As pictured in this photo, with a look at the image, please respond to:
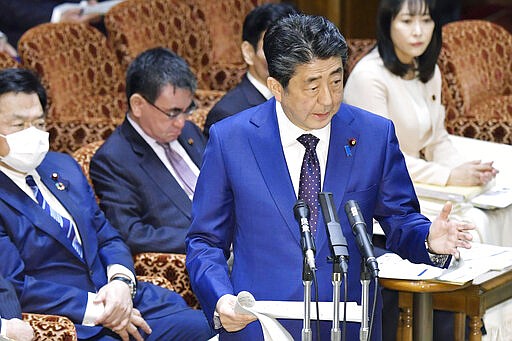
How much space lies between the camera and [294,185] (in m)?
2.98

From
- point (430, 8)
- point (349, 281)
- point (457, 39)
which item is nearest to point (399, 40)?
point (430, 8)

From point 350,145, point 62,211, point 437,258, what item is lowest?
point 62,211

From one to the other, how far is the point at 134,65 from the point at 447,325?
5.50 feet

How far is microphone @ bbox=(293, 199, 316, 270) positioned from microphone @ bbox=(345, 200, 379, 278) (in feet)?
0.35

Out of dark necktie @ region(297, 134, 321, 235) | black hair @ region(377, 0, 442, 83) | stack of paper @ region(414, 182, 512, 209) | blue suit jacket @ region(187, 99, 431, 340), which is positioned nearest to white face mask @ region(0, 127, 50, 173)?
blue suit jacket @ region(187, 99, 431, 340)

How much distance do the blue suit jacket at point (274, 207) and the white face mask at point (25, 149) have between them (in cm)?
97

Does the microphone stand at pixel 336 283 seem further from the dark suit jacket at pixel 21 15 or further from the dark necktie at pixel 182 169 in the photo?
the dark suit jacket at pixel 21 15

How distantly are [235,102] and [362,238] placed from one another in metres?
2.29

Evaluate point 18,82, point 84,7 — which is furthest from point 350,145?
point 84,7

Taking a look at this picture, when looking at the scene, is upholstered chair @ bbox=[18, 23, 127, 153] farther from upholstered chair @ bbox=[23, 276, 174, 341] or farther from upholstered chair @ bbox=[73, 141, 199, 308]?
upholstered chair @ bbox=[23, 276, 174, 341]

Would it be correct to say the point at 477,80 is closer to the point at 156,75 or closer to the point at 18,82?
the point at 156,75

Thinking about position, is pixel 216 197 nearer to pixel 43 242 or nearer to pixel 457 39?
pixel 43 242

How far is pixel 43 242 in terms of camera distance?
3.74 metres

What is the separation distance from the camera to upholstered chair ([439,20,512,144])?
225 inches
